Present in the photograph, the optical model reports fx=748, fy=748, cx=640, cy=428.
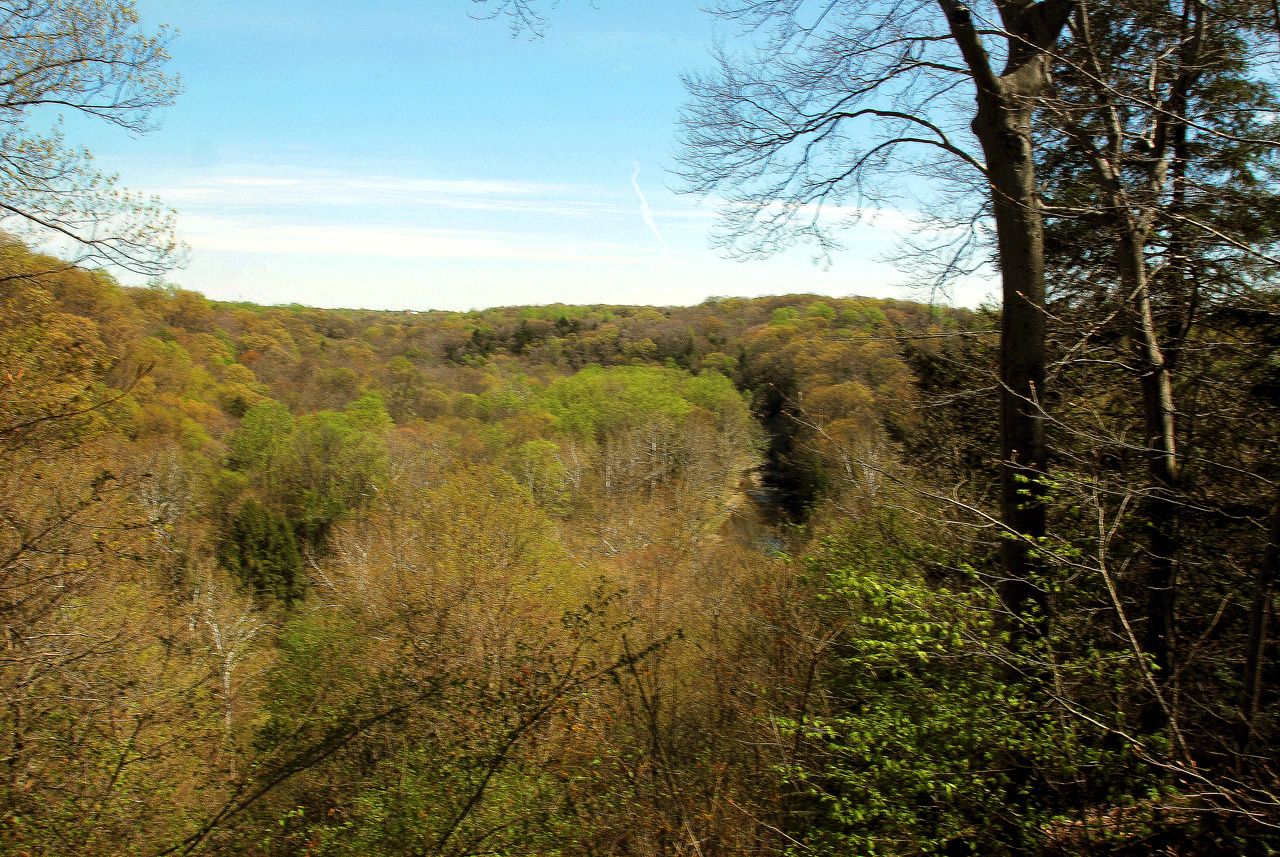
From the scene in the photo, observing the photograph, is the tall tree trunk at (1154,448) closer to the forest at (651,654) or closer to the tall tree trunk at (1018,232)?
the forest at (651,654)

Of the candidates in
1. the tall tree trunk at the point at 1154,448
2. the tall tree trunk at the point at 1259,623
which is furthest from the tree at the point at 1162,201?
the tall tree trunk at the point at 1259,623

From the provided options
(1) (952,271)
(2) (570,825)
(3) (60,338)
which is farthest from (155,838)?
(1) (952,271)

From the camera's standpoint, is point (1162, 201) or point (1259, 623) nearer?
point (1259, 623)

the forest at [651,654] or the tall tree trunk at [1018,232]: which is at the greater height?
the tall tree trunk at [1018,232]

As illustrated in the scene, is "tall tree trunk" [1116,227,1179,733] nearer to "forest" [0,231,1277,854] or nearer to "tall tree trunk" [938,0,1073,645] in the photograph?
"forest" [0,231,1277,854]

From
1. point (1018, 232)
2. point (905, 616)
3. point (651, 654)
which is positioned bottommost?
point (651, 654)

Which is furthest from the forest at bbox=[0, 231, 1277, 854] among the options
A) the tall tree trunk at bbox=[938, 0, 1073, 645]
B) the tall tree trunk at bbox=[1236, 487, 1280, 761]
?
the tall tree trunk at bbox=[938, 0, 1073, 645]

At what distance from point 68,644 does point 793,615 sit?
6689mm

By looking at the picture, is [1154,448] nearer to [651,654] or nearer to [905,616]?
[905,616]

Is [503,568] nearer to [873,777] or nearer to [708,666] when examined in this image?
[708,666]

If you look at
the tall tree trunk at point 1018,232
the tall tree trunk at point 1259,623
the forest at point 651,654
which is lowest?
the forest at point 651,654

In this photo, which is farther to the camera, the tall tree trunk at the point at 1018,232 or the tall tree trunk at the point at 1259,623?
the tall tree trunk at the point at 1018,232

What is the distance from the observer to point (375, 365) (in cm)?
5344

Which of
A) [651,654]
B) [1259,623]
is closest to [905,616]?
[1259,623]
